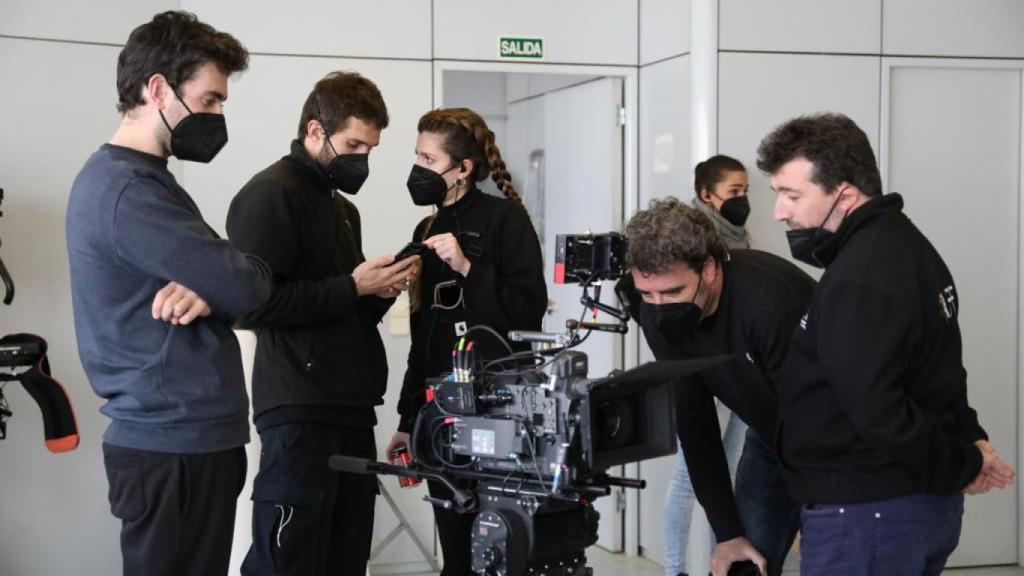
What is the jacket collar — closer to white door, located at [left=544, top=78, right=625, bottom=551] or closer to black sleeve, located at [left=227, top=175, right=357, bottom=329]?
black sleeve, located at [left=227, top=175, right=357, bottom=329]

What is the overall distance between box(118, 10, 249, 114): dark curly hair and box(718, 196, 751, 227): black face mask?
2.34m

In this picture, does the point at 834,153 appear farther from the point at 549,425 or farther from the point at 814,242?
the point at 549,425

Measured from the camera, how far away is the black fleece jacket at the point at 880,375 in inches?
84.0

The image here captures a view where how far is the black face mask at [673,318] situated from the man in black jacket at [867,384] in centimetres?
28

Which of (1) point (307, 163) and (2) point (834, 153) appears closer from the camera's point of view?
(2) point (834, 153)

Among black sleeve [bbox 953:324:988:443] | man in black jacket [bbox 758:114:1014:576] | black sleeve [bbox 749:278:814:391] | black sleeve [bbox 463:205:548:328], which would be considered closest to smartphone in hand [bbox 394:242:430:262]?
black sleeve [bbox 463:205:548:328]

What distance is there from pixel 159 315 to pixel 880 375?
1315 mm

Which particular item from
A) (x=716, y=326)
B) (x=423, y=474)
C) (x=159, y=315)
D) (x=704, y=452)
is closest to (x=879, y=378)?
(x=716, y=326)

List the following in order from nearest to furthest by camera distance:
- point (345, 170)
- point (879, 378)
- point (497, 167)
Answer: point (879, 378)
point (345, 170)
point (497, 167)

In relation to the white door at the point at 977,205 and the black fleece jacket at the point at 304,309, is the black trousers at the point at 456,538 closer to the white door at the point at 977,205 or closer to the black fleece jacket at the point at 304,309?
the black fleece jacket at the point at 304,309

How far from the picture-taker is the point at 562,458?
211 centimetres

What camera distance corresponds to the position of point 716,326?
2.68m

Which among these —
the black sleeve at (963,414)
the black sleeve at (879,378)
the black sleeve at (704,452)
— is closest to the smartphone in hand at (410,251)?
the black sleeve at (704,452)

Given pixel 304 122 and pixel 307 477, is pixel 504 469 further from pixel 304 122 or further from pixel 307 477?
pixel 304 122
